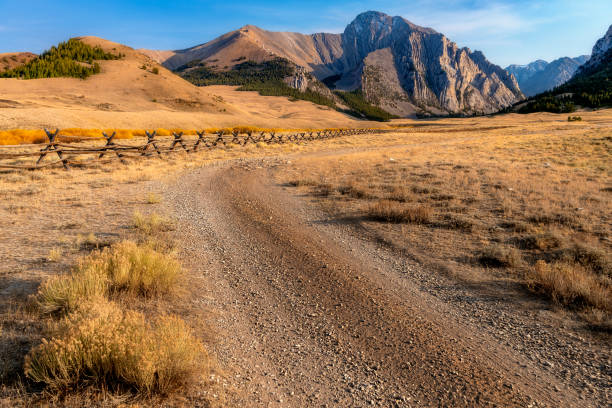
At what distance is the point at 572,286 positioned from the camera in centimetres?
499

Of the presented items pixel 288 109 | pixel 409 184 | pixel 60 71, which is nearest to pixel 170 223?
pixel 409 184

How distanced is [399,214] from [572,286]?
4.91m

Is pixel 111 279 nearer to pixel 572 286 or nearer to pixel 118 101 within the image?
pixel 572 286

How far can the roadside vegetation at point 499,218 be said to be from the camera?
560 cm

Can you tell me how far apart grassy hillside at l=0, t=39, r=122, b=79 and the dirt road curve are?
11371 centimetres

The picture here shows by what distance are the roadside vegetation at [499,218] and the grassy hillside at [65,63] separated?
11036 cm

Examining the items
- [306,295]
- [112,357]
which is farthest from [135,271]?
[306,295]

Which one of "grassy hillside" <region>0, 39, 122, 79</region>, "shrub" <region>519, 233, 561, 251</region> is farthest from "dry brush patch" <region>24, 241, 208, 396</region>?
"grassy hillside" <region>0, 39, 122, 79</region>

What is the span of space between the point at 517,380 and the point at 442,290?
84.5 inches

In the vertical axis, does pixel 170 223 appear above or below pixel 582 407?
above

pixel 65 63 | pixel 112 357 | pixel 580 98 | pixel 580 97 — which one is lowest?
pixel 112 357

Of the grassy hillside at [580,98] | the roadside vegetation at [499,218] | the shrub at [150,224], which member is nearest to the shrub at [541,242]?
the roadside vegetation at [499,218]

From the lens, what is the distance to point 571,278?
17.0ft

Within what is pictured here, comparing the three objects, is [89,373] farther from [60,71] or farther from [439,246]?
[60,71]
